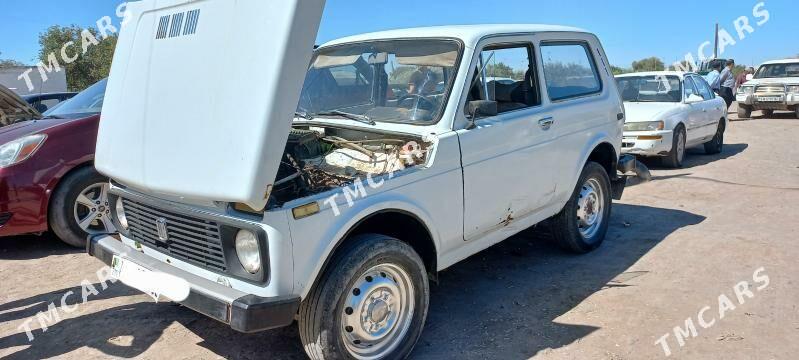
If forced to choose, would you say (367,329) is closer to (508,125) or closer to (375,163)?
(375,163)

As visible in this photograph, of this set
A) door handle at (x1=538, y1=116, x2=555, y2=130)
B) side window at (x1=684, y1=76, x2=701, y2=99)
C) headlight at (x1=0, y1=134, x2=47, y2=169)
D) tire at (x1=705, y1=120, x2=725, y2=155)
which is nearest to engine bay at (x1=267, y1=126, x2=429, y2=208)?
door handle at (x1=538, y1=116, x2=555, y2=130)

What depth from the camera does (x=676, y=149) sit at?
936cm

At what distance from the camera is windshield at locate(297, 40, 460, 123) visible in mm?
3734

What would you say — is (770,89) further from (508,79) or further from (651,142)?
(508,79)

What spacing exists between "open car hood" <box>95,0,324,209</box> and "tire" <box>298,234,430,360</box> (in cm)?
62

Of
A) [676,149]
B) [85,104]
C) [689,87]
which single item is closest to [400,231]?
[85,104]

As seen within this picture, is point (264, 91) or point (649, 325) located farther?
point (649, 325)

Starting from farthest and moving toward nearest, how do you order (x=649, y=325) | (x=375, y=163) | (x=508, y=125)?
(x=508, y=125), (x=649, y=325), (x=375, y=163)

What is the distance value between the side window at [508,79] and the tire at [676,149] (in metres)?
5.88

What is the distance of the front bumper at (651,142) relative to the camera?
9023mm

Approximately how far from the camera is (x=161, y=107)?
9.88 feet

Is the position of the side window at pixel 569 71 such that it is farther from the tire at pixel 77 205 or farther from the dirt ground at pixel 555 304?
the tire at pixel 77 205

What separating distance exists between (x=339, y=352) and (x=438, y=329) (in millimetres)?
953

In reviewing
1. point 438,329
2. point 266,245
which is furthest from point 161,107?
point 438,329
